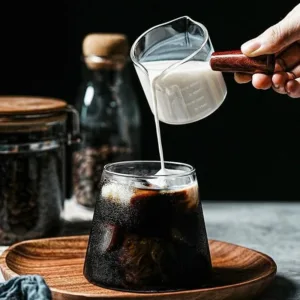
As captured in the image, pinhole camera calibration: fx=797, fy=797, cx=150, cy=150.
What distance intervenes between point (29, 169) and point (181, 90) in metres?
0.36

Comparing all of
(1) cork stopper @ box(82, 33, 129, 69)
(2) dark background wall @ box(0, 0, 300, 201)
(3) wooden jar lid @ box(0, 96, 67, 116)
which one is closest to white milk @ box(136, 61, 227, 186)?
(3) wooden jar lid @ box(0, 96, 67, 116)

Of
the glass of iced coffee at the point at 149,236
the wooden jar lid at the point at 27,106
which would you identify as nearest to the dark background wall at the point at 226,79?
the wooden jar lid at the point at 27,106

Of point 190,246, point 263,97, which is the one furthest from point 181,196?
point 263,97

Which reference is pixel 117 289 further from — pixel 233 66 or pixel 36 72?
pixel 36 72

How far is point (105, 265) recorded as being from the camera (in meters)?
1.12

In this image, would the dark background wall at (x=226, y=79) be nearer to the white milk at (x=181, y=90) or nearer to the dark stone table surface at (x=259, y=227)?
the dark stone table surface at (x=259, y=227)

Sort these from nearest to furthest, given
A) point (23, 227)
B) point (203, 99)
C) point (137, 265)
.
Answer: point (137, 265) < point (203, 99) < point (23, 227)

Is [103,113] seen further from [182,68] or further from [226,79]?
[182,68]

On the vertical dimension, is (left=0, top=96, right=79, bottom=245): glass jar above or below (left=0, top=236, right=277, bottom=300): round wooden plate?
above

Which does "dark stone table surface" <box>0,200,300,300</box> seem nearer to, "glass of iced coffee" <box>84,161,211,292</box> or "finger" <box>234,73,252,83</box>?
"glass of iced coffee" <box>84,161,211,292</box>

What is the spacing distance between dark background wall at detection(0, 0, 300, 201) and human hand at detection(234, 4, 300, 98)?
0.65 meters

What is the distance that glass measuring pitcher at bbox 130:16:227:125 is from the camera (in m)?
1.19

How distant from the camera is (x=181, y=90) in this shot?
1.20 meters

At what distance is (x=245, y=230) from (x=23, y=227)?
1.51ft
